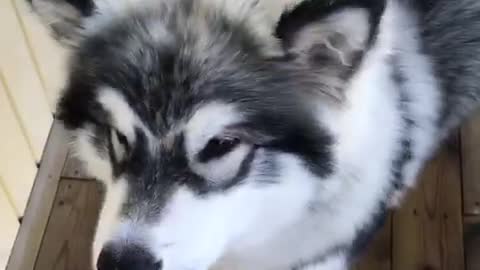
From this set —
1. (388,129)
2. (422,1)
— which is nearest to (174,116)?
(388,129)

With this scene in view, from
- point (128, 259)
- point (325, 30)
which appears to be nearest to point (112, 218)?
point (128, 259)

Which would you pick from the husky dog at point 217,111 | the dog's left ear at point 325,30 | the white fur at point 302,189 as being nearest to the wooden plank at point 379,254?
the white fur at point 302,189

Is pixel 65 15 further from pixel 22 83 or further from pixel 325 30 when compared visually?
pixel 22 83

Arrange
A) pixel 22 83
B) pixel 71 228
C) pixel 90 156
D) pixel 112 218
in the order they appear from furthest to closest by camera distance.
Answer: pixel 71 228 < pixel 22 83 < pixel 90 156 < pixel 112 218

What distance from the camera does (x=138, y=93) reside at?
3.03ft

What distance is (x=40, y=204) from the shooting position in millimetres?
1605

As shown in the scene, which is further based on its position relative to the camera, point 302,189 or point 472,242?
point 472,242

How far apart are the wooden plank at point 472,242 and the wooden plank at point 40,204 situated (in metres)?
0.76

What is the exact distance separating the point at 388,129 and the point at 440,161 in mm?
580

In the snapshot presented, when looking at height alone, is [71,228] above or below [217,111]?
below

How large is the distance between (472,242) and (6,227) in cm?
85

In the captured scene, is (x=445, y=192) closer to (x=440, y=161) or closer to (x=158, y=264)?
(x=440, y=161)

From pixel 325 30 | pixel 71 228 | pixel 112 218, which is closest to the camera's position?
pixel 325 30

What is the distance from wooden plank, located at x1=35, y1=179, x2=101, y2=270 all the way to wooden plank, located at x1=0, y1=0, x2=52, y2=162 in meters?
0.10
